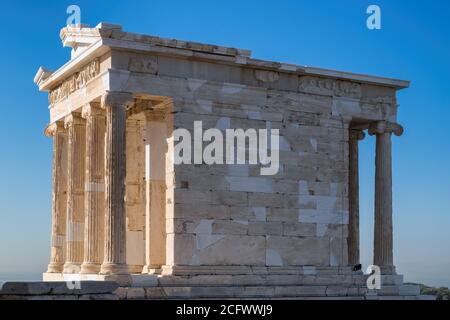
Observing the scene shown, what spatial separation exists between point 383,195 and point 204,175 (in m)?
6.27

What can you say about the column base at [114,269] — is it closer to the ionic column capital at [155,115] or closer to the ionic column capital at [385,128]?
the ionic column capital at [155,115]

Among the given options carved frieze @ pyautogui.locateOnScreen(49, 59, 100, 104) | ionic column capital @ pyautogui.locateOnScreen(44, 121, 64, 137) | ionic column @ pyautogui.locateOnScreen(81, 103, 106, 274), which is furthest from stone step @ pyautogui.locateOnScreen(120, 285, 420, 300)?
ionic column capital @ pyautogui.locateOnScreen(44, 121, 64, 137)

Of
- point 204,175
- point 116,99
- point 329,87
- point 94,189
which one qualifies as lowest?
point 94,189

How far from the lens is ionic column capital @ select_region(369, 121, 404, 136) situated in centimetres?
2895

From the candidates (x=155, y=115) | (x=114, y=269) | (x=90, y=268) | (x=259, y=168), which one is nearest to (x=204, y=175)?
(x=259, y=168)

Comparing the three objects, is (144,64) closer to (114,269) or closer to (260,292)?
(114,269)

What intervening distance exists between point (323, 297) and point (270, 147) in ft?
14.6

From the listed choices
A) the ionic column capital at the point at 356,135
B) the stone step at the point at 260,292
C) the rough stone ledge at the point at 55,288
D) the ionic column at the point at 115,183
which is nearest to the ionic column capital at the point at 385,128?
the ionic column capital at the point at 356,135

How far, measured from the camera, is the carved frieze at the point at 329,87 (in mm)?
27719

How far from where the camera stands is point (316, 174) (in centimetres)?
2756

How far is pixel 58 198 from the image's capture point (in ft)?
95.8
